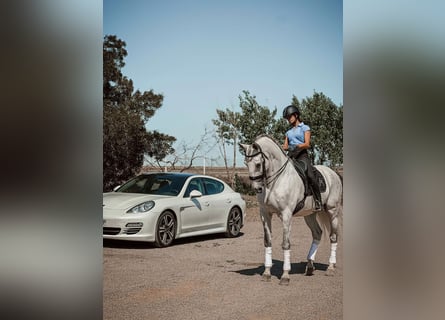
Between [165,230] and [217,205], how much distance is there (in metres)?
0.45

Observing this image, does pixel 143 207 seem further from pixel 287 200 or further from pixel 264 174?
pixel 287 200

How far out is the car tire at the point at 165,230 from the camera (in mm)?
4469

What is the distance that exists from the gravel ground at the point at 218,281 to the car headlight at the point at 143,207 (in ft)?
0.91

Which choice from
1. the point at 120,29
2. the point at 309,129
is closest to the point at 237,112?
the point at 309,129

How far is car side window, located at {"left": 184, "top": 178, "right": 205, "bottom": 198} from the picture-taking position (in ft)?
14.8

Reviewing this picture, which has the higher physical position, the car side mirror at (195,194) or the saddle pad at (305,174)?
the saddle pad at (305,174)

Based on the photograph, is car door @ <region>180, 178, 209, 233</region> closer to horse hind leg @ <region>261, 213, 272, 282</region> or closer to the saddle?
horse hind leg @ <region>261, 213, 272, 282</region>

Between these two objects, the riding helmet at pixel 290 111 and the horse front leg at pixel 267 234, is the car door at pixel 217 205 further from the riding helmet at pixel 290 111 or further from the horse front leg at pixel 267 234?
the riding helmet at pixel 290 111

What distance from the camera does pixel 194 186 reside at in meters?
4.52

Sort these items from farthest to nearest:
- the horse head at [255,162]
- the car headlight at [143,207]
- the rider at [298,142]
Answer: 1. the car headlight at [143,207]
2. the rider at [298,142]
3. the horse head at [255,162]

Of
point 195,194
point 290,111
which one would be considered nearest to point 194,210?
→ point 195,194

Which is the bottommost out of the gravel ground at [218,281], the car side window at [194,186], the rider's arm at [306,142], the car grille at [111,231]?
the gravel ground at [218,281]

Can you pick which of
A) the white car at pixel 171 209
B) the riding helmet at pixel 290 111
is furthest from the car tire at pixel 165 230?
the riding helmet at pixel 290 111
